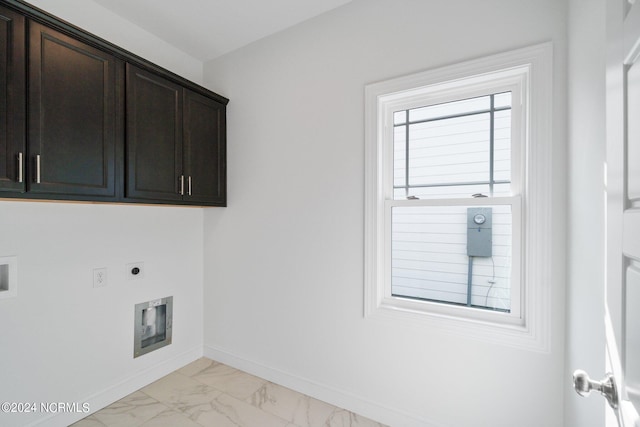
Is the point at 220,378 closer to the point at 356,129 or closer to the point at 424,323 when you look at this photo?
the point at 424,323

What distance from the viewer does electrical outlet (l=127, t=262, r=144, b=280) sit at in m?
2.07

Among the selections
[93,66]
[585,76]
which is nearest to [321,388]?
[585,76]

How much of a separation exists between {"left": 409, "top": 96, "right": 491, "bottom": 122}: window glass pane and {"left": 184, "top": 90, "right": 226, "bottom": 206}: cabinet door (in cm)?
152

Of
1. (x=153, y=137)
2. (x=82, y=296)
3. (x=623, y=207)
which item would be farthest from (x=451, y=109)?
(x=82, y=296)

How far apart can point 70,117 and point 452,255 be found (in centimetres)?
220

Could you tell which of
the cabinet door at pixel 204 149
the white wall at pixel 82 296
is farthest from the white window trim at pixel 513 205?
the white wall at pixel 82 296

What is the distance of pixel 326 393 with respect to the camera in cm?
195

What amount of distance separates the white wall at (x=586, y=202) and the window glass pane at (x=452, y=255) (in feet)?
1.02

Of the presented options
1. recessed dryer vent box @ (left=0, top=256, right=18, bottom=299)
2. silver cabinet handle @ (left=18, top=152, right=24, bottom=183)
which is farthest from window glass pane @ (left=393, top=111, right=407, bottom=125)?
recessed dryer vent box @ (left=0, top=256, right=18, bottom=299)

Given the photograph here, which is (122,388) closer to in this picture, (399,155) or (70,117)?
(70,117)

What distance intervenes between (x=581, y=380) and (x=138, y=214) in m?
2.44

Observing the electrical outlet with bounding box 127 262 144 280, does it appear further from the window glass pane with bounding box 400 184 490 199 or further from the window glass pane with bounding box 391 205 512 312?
the window glass pane with bounding box 400 184 490 199

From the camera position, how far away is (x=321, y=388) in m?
1.97

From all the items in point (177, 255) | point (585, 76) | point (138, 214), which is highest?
point (585, 76)
